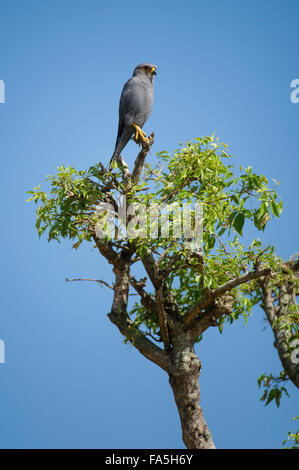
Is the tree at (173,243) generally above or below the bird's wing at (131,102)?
below

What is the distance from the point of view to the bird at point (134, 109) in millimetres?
5008

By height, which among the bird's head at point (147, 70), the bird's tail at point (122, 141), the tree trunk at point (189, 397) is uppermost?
the bird's head at point (147, 70)

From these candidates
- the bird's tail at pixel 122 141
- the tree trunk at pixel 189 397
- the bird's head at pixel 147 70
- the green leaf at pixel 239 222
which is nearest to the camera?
the green leaf at pixel 239 222

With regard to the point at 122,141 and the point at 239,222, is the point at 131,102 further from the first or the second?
the point at 239,222

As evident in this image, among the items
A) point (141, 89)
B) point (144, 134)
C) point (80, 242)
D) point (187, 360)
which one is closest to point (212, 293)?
point (187, 360)

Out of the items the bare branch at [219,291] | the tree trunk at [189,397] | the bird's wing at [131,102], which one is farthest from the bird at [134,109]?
the tree trunk at [189,397]

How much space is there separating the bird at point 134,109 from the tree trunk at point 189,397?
2.13m

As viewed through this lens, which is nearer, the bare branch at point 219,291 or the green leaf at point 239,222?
the green leaf at point 239,222

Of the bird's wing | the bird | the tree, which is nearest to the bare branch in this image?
the tree

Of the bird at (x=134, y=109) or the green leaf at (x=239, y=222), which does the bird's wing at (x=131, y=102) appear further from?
the green leaf at (x=239, y=222)

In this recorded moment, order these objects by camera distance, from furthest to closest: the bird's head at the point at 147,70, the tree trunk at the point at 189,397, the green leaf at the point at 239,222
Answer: the bird's head at the point at 147,70 < the tree trunk at the point at 189,397 < the green leaf at the point at 239,222

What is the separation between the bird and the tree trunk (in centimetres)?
213
